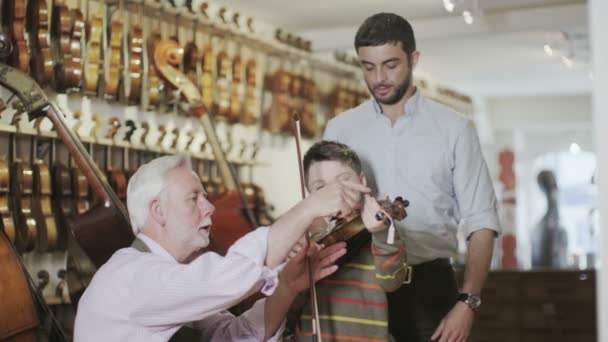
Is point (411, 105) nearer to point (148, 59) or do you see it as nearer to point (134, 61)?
point (134, 61)

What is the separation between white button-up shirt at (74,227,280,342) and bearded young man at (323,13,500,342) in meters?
0.78

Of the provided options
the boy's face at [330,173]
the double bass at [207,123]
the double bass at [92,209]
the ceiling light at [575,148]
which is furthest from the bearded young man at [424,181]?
the ceiling light at [575,148]

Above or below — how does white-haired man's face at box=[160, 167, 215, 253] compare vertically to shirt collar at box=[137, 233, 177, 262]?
above

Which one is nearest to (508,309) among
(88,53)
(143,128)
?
(143,128)

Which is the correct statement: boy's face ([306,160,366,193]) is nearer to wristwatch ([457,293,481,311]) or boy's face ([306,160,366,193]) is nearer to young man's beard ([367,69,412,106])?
young man's beard ([367,69,412,106])

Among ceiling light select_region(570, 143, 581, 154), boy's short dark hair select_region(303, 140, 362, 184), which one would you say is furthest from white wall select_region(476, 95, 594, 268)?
boy's short dark hair select_region(303, 140, 362, 184)

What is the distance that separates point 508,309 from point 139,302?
568cm

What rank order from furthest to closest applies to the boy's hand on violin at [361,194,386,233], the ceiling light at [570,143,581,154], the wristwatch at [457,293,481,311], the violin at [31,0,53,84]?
the ceiling light at [570,143,581,154] → the violin at [31,0,53,84] → the wristwatch at [457,293,481,311] → the boy's hand on violin at [361,194,386,233]

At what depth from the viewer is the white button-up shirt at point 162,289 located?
2.25 meters

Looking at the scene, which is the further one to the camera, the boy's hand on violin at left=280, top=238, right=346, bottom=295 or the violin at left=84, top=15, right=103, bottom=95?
the violin at left=84, top=15, right=103, bottom=95

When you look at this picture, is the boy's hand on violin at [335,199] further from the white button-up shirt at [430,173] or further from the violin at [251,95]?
the violin at [251,95]

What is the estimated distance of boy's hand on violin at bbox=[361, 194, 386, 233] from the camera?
2.33 meters

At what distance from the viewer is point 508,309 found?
765 centimetres

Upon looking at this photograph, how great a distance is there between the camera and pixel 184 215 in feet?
8.45
